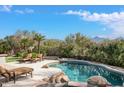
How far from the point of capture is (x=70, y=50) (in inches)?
312

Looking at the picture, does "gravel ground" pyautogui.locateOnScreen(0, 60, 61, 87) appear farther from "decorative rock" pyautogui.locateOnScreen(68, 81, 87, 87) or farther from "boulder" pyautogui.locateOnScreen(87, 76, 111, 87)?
"boulder" pyautogui.locateOnScreen(87, 76, 111, 87)

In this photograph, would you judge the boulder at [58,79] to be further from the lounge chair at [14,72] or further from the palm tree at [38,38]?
the palm tree at [38,38]

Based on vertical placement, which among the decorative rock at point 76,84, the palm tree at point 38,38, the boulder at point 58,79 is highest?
the palm tree at point 38,38

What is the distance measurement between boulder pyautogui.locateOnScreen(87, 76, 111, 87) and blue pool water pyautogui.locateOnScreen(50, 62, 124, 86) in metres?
0.09

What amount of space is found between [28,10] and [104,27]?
1594 millimetres

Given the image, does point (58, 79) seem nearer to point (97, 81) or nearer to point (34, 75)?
point (34, 75)

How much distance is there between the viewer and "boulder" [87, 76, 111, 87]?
24.3 feet

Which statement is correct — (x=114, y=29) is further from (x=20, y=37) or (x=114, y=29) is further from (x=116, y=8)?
(x=20, y=37)

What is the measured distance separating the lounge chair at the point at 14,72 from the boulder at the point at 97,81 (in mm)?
1226

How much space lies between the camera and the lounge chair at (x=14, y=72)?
7469mm

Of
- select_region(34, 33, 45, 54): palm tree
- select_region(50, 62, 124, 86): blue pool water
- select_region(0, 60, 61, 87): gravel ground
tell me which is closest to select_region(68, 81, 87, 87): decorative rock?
select_region(50, 62, 124, 86): blue pool water

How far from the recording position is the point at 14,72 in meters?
7.53

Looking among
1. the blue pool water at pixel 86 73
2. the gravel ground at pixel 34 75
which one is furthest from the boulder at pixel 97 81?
the gravel ground at pixel 34 75

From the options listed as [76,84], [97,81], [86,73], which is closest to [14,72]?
[76,84]
